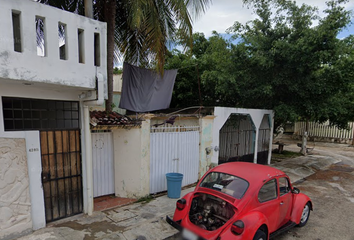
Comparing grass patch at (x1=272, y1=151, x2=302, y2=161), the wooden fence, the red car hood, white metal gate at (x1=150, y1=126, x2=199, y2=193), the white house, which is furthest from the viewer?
the wooden fence

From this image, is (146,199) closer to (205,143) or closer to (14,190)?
(205,143)

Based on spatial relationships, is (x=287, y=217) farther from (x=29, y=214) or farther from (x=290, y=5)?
(x=290, y=5)

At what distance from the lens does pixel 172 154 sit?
23.9 feet

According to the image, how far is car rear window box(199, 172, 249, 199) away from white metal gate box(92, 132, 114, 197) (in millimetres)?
3357

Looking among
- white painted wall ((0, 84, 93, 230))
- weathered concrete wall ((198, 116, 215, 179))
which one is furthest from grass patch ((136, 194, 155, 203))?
white painted wall ((0, 84, 93, 230))

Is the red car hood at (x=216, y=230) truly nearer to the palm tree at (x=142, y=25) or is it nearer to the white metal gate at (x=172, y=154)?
the white metal gate at (x=172, y=154)

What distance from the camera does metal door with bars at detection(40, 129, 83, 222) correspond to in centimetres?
484

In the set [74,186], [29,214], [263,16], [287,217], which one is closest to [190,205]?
[287,217]

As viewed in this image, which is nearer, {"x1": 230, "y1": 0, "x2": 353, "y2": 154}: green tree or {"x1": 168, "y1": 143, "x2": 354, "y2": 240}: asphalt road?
{"x1": 168, "y1": 143, "x2": 354, "y2": 240}: asphalt road

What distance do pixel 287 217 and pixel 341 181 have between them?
686 centimetres

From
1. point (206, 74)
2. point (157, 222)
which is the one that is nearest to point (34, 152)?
point (157, 222)

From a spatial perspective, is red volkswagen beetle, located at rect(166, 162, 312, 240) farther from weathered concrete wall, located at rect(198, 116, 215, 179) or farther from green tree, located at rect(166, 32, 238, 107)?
green tree, located at rect(166, 32, 238, 107)

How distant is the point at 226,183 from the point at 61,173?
3882 mm

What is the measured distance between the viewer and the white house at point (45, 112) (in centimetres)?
402
